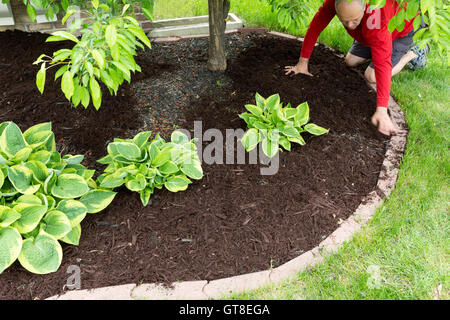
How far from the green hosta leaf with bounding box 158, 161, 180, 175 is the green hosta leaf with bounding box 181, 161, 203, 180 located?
7 cm

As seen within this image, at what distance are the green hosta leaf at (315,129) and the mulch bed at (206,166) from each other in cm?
8

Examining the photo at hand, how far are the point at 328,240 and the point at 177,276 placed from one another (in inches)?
35.2

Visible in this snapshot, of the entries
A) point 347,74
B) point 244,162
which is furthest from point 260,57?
point 244,162

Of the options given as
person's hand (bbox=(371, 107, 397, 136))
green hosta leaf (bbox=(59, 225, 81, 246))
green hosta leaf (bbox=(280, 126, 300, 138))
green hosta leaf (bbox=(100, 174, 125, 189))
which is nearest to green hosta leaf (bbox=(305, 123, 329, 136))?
green hosta leaf (bbox=(280, 126, 300, 138))

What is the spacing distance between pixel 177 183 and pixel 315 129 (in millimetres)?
1098

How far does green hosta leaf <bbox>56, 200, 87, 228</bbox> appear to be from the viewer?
2.11 metres

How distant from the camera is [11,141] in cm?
221

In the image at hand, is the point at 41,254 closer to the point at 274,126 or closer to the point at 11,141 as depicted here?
the point at 11,141

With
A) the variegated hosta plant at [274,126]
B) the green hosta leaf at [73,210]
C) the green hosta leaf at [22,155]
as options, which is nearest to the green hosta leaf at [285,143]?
the variegated hosta plant at [274,126]

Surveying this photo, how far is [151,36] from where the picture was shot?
13.5 ft

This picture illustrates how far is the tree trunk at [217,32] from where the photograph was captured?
3188mm

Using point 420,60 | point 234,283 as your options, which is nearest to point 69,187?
point 234,283

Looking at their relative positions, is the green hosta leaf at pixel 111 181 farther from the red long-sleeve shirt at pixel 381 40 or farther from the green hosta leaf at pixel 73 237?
the red long-sleeve shirt at pixel 381 40

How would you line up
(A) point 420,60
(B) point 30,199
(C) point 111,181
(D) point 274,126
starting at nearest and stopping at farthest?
(B) point 30,199 → (C) point 111,181 → (D) point 274,126 → (A) point 420,60
